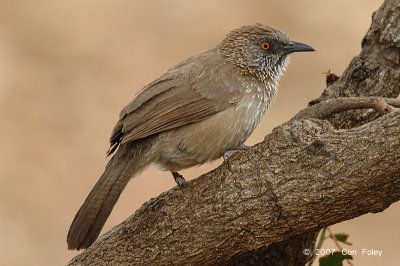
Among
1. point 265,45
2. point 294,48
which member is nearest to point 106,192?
point 265,45

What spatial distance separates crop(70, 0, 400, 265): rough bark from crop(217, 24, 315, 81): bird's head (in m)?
1.01

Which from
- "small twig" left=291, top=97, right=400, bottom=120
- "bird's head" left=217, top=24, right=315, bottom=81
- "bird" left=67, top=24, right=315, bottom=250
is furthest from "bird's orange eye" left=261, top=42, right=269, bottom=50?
"small twig" left=291, top=97, right=400, bottom=120

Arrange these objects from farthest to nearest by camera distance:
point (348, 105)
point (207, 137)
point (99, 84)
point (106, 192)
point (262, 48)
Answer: point (99, 84), point (262, 48), point (207, 137), point (106, 192), point (348, 105)

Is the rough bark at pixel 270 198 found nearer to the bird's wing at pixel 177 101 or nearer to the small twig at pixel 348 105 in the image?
Result: the small twig at pixel 348 105

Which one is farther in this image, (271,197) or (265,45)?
(265,45)

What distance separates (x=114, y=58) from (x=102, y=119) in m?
1.35

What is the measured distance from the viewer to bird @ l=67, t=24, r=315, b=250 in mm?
4781

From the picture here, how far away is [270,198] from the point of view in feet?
13.6

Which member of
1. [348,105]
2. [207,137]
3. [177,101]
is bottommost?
[348,105]

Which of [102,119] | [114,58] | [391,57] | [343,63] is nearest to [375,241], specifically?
[343,63]

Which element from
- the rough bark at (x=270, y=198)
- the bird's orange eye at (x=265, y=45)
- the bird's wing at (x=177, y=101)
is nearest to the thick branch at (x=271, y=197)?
the rough bark at (x=270, y=198)

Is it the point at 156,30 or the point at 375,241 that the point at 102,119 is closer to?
the point at 156,30

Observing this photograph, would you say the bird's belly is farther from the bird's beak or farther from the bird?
the bird's beak

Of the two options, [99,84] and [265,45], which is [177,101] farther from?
[99,84]
